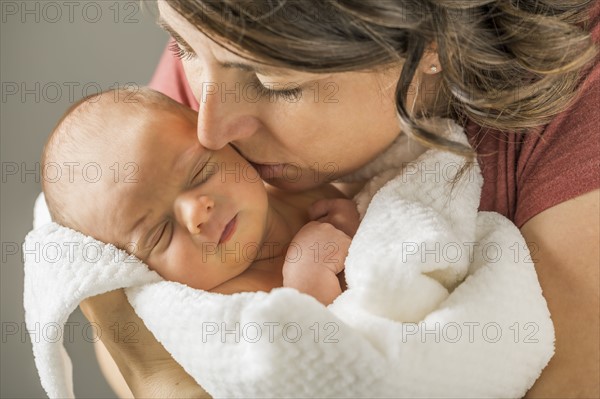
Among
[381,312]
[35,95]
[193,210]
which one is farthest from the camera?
[35,95]

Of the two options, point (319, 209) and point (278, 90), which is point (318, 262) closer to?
point (319, 209)

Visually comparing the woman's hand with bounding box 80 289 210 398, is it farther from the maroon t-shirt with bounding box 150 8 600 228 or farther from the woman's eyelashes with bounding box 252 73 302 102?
the maroon t-shirt with bounding box 150 8 600 228

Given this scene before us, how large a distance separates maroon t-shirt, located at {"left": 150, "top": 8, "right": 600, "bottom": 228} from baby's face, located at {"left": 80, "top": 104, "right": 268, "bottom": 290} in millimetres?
382

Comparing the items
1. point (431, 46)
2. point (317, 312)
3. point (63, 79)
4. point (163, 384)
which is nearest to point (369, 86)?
point (431, 46)

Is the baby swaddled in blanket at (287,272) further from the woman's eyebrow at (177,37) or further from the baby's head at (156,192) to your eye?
the woman's eyebrow at (177,37)

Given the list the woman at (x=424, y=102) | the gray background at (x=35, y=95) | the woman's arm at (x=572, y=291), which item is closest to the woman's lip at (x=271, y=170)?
the woman at (x=424, y=102)

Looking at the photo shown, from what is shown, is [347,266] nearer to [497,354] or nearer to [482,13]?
[497,354]

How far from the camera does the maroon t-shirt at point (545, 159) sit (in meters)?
1.07

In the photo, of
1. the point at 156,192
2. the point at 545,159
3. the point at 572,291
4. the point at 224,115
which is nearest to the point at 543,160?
the point at 545,159

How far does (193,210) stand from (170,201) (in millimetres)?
61

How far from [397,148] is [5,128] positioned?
1089 millimetres

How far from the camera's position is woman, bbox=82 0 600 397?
3.10 ft

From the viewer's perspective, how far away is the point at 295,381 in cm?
93

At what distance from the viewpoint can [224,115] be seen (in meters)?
1.07
